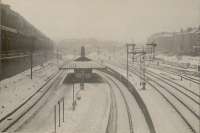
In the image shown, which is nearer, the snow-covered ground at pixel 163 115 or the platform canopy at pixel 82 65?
the snow-covered ground at pixel 163 115

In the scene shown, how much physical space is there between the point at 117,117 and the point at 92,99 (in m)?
8.08

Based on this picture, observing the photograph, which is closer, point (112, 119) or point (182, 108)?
point (112, 119)

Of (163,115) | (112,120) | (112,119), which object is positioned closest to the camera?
(163,115)

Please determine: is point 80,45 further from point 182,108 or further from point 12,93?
point 182,108

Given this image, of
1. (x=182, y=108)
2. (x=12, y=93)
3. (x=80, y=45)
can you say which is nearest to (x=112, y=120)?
(x=182, y=108)

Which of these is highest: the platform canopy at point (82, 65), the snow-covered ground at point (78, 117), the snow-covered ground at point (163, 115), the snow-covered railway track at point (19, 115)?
the platform canopy at point (82, 65)

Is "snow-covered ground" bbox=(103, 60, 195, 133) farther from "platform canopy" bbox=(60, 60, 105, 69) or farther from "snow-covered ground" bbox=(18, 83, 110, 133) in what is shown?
"platform canopy" bbox=(60, 60, 105, 69)

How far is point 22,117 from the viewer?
74.9 feet

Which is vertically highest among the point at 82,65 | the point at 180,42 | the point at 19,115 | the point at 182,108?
the point at 180,42

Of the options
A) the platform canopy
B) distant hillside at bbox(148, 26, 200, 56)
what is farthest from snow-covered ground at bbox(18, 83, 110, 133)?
distant hillside at bbox(148, 26, 200, 56)

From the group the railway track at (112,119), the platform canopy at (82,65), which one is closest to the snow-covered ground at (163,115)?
the railway track at (112,119)

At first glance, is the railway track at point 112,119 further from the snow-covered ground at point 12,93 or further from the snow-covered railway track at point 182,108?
the snow-covered ground at point 12,93

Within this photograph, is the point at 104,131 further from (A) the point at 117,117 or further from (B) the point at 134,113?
(B) the point at 134,113

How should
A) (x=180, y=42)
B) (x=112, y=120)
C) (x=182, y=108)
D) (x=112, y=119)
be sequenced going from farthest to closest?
(x=180, y=42) < (x=182, y=108) < (x=112, y=119) < (x=112, y=120)
